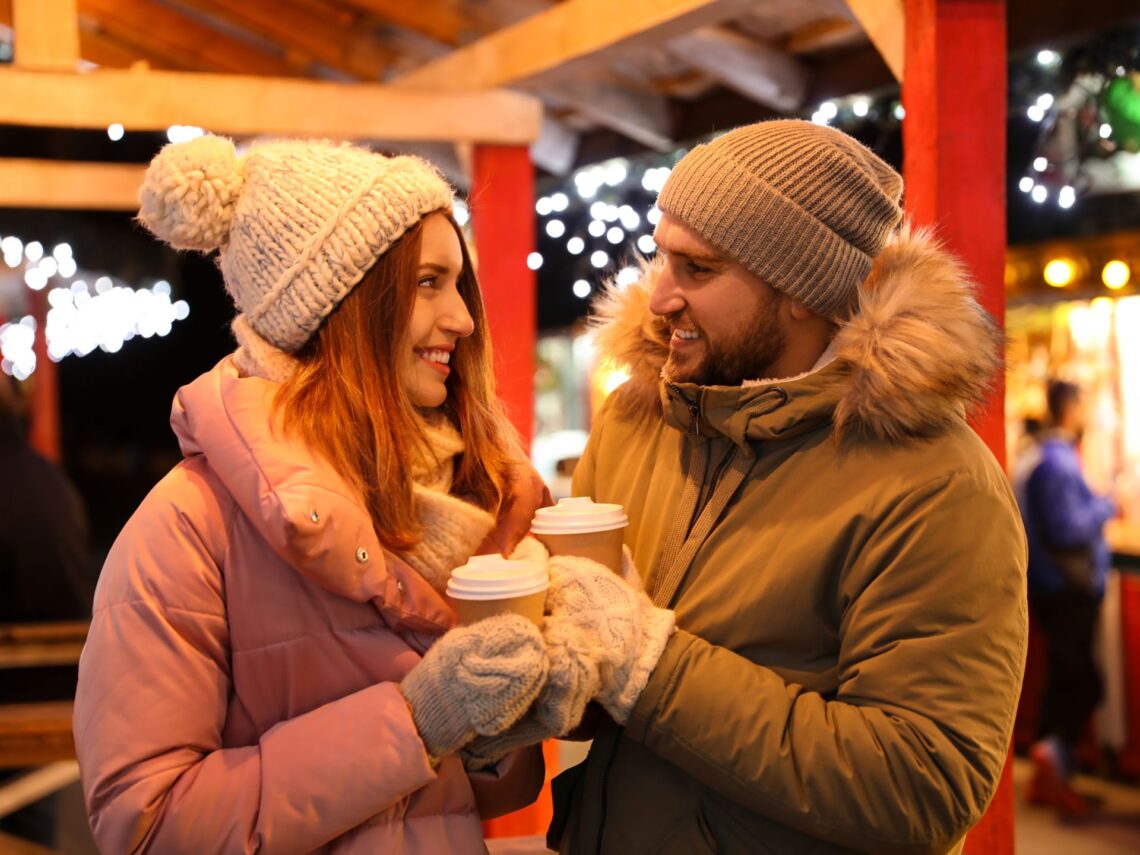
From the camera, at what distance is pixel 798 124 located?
184 centimetres

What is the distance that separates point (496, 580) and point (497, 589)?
1 centimetres

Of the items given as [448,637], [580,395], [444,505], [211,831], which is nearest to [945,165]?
[444,505]

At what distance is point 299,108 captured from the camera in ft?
13.6

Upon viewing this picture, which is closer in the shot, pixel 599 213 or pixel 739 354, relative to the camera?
pixel 739 354

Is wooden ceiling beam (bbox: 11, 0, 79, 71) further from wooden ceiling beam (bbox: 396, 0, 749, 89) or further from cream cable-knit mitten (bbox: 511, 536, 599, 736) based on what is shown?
cream cable-knit mitten (bbox: 511, 536, 599, 736)

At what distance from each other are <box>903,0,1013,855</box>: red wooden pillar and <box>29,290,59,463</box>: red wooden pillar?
888cm

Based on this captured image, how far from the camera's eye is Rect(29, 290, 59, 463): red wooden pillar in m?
9.38

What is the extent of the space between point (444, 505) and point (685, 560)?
0.42 meters

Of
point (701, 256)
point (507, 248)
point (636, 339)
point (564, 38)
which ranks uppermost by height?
point (564, 38)

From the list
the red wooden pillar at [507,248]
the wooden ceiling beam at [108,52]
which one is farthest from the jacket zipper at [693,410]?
the wooden ceiling beam at [108,52]

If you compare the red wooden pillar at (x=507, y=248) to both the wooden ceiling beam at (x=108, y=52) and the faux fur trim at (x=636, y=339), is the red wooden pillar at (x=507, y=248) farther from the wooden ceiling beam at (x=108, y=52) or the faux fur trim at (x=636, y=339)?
the wooden ceiling beam at (x=108, y=52)

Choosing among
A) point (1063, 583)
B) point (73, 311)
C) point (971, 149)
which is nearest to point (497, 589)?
point (971, 149)

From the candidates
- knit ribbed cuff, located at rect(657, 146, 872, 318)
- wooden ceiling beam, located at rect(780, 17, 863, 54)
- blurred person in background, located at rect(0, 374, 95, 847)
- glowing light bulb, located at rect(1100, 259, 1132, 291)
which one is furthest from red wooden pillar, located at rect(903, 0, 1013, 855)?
glowing light bulb, located at rect(1100, 259, 1132, 291)

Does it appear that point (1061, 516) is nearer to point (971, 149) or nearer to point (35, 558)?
point (971, 149)
